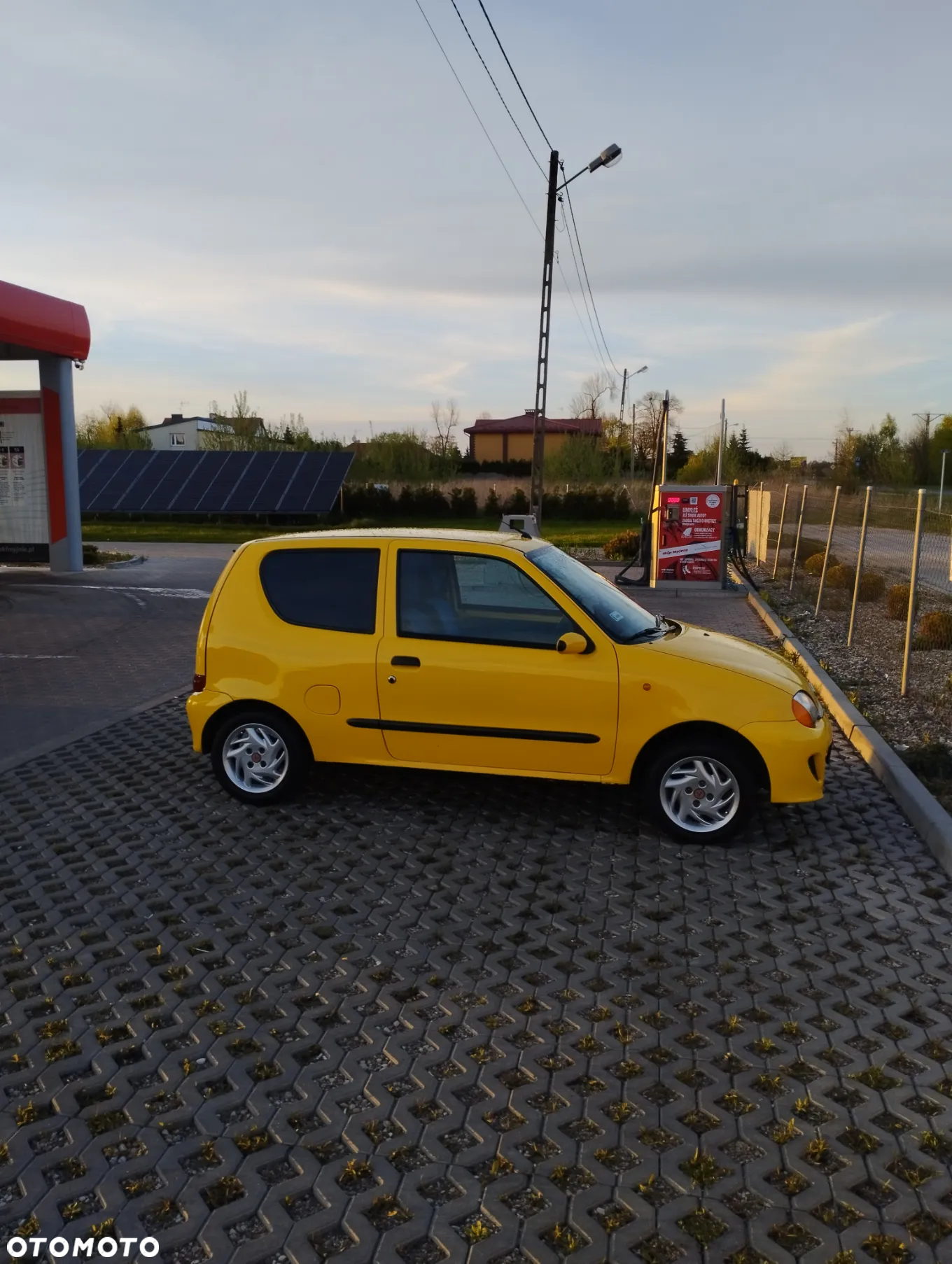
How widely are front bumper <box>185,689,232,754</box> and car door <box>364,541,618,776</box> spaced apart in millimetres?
1026

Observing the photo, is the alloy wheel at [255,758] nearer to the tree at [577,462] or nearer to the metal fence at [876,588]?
the metal fence at [876,588]

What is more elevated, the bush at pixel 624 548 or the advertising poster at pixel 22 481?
the advertising poster at pixel 22 481

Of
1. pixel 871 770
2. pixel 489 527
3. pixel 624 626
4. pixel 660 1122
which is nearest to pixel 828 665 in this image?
pixel 871 770

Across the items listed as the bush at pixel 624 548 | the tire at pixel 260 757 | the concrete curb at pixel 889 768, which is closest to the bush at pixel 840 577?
the concrete curb at pixel 889 768

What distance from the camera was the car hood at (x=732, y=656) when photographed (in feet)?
18.5

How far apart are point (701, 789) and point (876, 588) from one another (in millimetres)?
11529

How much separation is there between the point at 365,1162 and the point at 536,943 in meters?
1.55

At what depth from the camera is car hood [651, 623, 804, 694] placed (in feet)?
18.5

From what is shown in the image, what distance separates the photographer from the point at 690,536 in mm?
18766

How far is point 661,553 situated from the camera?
18906mm

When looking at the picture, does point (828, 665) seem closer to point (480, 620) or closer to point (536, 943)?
point (480, 620)

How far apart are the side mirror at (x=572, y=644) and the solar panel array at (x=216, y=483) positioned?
30.6 m

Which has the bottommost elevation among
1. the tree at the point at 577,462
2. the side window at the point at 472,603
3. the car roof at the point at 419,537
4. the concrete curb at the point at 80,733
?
the concrete curb at the point at 80,733

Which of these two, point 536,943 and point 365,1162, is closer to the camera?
point 365,1162
